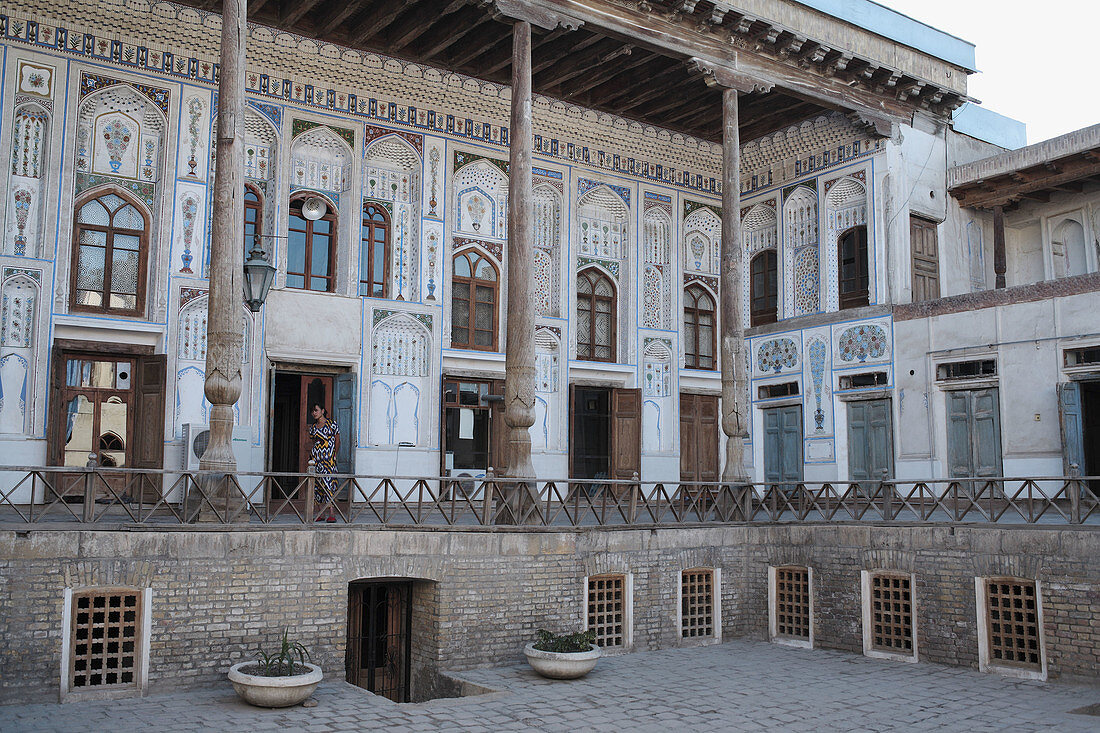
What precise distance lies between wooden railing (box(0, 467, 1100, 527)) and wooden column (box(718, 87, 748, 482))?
0.82m

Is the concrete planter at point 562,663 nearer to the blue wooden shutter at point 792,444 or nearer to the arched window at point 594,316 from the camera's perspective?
the arched window at point 594,316

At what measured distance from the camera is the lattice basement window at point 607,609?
12.4 meters

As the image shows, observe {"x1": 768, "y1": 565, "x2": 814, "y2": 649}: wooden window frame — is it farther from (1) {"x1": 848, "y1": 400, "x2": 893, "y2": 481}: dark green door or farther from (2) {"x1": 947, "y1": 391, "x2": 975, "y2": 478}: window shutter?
(2) {"x1": 947, "y1": 391, "x2": 975, "y2": 478}: window shutter

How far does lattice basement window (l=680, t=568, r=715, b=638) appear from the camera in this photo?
1334 centimetres

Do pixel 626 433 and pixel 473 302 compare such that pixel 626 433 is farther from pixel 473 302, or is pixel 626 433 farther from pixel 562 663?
pixel 562 663

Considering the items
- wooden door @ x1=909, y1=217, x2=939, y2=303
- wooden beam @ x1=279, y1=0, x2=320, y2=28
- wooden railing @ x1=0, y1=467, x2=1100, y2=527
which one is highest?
wooden beam @ x1=279, y1=0, x2=320, y2=28

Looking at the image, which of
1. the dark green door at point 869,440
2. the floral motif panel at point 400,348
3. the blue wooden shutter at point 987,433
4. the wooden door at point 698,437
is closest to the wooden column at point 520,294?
the floral motif panel at point 400,348

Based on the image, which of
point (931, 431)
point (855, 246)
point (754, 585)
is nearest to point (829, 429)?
point (931, 431)

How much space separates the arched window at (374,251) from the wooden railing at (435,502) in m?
3.29

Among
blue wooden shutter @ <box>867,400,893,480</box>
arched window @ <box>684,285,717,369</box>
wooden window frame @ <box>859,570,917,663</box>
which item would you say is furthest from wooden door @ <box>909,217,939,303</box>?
wooden window frame @ <box>859,570,917,663</box>

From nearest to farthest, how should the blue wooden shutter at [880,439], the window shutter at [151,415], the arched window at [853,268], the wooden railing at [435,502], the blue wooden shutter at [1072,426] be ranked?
1. the wooden railing at [435,502]
2. the window shutter at [151,415]
3. the blue wooden shutter at [1072,426]
4. the blue wooden shutter at [880,439]
5. the arched window at [853,268]

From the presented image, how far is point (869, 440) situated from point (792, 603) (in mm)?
4660

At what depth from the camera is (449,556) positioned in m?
11.2

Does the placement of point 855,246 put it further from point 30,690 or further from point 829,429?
point 30,690
